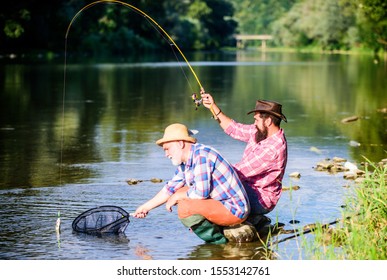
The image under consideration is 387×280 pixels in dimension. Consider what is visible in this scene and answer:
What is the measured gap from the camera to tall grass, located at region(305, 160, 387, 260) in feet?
23.9

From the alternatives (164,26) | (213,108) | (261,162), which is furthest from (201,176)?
(164,26)

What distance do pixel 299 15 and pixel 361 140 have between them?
3920 inches

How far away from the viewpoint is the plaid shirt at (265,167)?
28.3ft

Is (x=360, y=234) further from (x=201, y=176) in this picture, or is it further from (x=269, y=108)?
(x=269, y=108)

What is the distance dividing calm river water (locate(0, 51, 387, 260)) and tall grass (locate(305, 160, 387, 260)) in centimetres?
21

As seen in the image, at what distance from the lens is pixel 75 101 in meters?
24.5

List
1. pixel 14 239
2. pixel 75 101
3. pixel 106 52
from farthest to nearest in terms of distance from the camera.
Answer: pixel 106 52, pixel 75 101, pixel 14 239

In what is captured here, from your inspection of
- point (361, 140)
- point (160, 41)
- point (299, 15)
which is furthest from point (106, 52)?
point (361, 140)

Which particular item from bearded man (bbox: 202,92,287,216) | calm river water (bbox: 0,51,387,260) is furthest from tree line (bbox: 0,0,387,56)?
bearded man (bbox: 202,92,287,216)

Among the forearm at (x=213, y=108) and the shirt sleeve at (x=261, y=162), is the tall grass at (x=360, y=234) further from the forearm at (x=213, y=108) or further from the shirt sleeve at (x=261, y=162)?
the forearm at (x=213, y=108)

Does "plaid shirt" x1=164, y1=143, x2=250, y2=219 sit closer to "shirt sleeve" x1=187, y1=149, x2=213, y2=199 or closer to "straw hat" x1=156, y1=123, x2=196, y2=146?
"shirt sleeve" x1=187, y1=149, x2=213, y2=199

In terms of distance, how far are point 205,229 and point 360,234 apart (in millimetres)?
1356

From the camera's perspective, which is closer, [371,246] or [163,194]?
[371,246]
